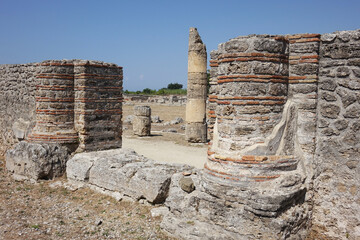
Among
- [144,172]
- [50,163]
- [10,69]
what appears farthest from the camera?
[10,69]

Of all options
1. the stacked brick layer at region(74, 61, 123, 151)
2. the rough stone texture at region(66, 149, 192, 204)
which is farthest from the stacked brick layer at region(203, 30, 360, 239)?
the stacked brick layer at region(74, 61, 123, 151)

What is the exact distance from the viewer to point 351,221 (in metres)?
4.01

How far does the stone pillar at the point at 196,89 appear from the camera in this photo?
1319cm

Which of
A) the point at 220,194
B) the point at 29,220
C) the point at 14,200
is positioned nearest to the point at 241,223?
the point at 220,194

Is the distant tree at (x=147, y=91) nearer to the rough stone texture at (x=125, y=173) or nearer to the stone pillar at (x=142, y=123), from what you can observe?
the stone pillar at (x=142, y=123)

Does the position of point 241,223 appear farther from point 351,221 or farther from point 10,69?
point 10,69

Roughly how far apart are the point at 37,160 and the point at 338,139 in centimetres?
547

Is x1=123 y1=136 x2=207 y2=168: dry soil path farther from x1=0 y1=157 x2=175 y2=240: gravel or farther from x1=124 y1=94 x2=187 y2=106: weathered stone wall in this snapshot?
x1=124 y1=94 x2=187 y2=106: weathered stone wall

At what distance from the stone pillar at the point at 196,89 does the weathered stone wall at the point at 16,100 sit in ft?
21.8

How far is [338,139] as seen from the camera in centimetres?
408

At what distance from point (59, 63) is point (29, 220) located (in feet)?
11.4

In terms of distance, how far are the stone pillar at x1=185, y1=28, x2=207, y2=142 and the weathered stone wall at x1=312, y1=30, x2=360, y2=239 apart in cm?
898

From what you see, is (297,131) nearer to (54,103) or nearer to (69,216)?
(69,216)

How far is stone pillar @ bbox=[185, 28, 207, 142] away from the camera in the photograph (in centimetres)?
1319
